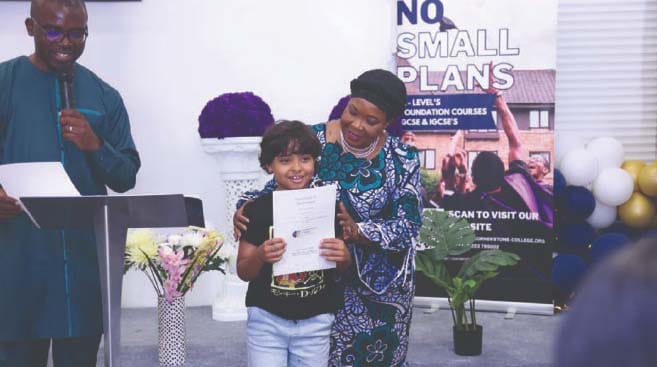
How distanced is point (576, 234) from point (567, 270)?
0.78ft

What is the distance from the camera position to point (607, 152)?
5.20 metres

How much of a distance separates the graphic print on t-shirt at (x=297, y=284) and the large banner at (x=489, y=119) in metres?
2.62

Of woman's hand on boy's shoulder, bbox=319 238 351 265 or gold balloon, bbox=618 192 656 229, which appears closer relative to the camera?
woman's hand on boy's shoulder, bbox=319 238 351 265

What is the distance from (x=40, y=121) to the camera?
9.09ft

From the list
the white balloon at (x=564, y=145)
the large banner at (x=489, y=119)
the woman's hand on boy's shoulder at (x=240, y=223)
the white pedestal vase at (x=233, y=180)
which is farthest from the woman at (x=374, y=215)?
the white balloon at (x=564, y=145)

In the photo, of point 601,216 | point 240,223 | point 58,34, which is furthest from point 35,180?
point 601,216

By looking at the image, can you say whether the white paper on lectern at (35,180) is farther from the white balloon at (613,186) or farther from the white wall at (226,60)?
the white balloon at (613,186)

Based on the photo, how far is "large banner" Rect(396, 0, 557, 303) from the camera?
4.96 meters

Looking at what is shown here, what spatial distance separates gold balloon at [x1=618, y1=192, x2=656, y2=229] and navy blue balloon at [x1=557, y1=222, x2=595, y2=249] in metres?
0.24

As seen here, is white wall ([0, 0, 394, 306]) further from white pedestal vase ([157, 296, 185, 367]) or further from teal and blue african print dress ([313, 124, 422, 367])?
teal and blue african print dress ([313, 124, 422, 367])

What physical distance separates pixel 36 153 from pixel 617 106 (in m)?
4.13

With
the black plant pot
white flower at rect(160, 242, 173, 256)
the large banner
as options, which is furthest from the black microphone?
the large banner

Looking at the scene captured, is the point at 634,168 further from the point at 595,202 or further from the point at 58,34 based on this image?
the point at 58,34

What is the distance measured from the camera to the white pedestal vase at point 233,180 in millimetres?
4797
